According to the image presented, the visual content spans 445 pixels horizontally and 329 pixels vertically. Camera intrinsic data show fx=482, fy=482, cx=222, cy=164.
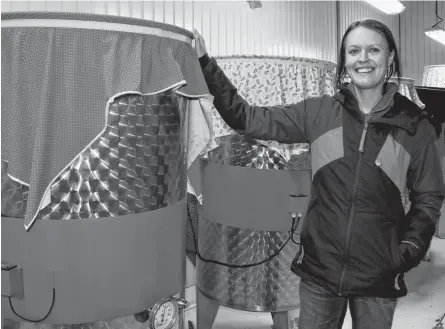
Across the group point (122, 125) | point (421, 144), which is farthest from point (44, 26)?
point (421, 144)

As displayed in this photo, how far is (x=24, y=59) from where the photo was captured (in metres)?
1.47

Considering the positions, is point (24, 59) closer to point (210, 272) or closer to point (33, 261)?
point (33, 261)

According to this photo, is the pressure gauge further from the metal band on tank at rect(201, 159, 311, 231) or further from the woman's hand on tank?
the woman's hand on tank

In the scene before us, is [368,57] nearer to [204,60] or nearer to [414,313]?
[204,60]

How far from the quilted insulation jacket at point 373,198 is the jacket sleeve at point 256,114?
Result: 14 cm

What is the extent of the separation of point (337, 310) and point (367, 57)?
88cm

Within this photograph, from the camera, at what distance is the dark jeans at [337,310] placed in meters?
1.64

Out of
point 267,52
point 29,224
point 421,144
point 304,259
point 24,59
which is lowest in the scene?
point 304,259

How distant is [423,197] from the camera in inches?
63.6

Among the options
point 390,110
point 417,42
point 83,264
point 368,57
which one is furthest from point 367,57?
point 417,42

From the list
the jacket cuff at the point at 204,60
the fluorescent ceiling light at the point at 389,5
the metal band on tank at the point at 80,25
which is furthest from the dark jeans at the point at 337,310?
the fluorescent ceiling light at the point at 389,5

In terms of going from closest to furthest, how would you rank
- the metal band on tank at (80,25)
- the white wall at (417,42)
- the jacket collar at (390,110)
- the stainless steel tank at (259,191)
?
the metal band on tank at (80,25) → the jacket collar at (390,110) → the stainless steel tank at (259,191) → the white wall at (417,42)

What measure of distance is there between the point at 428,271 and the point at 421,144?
3.11 metres

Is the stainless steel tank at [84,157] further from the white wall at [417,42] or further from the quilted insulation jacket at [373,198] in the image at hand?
the white wall at [417,42]
